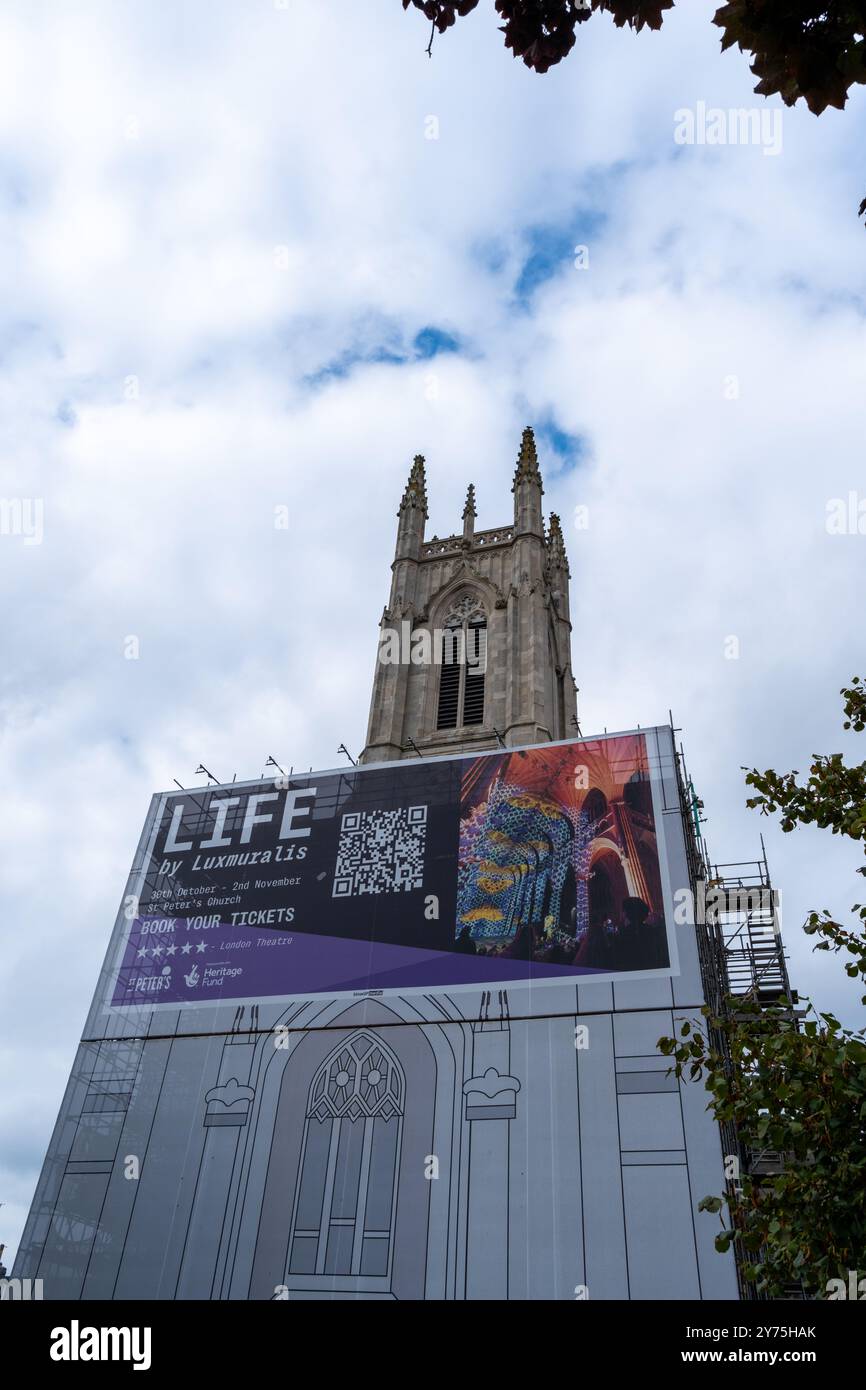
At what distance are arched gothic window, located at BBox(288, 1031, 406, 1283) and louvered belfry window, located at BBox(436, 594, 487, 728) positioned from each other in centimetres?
1519

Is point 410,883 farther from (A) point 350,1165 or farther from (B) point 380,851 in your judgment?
(A) point 350,1165

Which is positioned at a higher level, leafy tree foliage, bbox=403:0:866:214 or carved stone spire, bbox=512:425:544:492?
carved stone spire, bbox=512:425:544:492

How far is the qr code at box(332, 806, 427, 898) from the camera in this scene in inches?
906

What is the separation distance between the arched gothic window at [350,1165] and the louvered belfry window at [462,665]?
15188 mm

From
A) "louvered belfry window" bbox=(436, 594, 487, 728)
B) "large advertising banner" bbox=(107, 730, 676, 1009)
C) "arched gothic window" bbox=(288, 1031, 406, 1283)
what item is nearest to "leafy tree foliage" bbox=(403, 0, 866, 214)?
"large advertising banner" bbox=(107, 730, 676, 1009)

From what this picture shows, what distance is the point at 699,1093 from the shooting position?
708 inches

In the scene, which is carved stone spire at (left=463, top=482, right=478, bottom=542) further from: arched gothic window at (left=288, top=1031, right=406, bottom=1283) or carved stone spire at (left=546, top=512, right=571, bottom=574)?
arched gothic window at (left=288, top=1031, right=406, bottom=1283)

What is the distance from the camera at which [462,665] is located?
35625mm

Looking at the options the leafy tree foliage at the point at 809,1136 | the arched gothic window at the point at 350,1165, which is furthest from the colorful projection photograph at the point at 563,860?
the leafy tree foliage at the point at 809,1136
